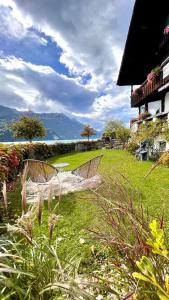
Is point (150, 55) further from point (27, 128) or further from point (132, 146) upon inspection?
point (27, 128)

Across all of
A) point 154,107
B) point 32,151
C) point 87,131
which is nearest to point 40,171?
point 32,151

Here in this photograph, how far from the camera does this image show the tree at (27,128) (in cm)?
2533

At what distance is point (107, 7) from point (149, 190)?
10.7m

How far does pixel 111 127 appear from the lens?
4278 cm

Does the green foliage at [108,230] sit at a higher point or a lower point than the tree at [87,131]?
lower

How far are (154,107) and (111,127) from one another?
960 inches

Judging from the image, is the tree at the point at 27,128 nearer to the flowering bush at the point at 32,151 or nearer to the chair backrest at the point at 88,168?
the flowering bush at the point at 32,151

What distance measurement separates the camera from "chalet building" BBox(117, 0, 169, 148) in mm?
13852

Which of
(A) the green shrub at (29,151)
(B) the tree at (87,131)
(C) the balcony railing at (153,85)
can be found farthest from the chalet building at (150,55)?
(B) the tree at (87,131)

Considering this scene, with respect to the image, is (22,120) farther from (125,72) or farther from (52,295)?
(52,295)

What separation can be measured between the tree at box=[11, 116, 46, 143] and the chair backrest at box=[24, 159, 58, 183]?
19.1 metres

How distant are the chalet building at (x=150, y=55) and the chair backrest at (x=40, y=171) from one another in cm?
870

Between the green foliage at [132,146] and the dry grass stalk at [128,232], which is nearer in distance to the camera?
the dry grass stalk at [128,232]

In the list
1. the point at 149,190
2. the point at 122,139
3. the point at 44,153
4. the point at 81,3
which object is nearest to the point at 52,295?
the point at 149,190
